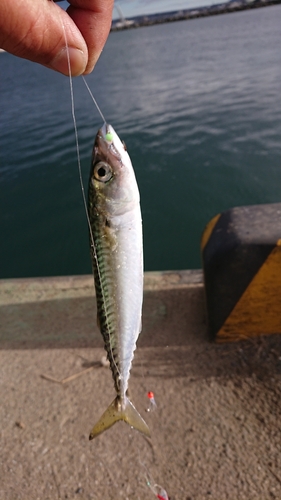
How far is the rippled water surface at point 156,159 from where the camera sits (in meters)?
8.97

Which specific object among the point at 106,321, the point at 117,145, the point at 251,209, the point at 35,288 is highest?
the point at 117,145

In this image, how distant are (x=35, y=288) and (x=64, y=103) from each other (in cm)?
1945

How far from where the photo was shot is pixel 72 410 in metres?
4.25

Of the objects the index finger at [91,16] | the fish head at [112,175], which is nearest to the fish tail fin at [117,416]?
the fish head at [112,175]

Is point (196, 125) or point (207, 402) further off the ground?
point (207, 402)

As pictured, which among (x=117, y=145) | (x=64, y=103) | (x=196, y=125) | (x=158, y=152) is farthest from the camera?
(x=64, y=103)

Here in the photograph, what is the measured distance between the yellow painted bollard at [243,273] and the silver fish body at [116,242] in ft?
6.36

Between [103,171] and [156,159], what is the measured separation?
1052 centimetres

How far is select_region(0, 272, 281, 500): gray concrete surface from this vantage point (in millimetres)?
3504

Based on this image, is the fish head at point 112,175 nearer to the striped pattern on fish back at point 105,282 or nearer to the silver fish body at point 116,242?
the silver fish body at point 116,242

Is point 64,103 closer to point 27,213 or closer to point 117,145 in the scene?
point 27,213

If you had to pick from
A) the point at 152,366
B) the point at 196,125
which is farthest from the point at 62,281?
the point at 196,125

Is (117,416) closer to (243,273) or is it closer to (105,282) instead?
(105,282)

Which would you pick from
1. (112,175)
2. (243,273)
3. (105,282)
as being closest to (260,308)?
(243,273)
